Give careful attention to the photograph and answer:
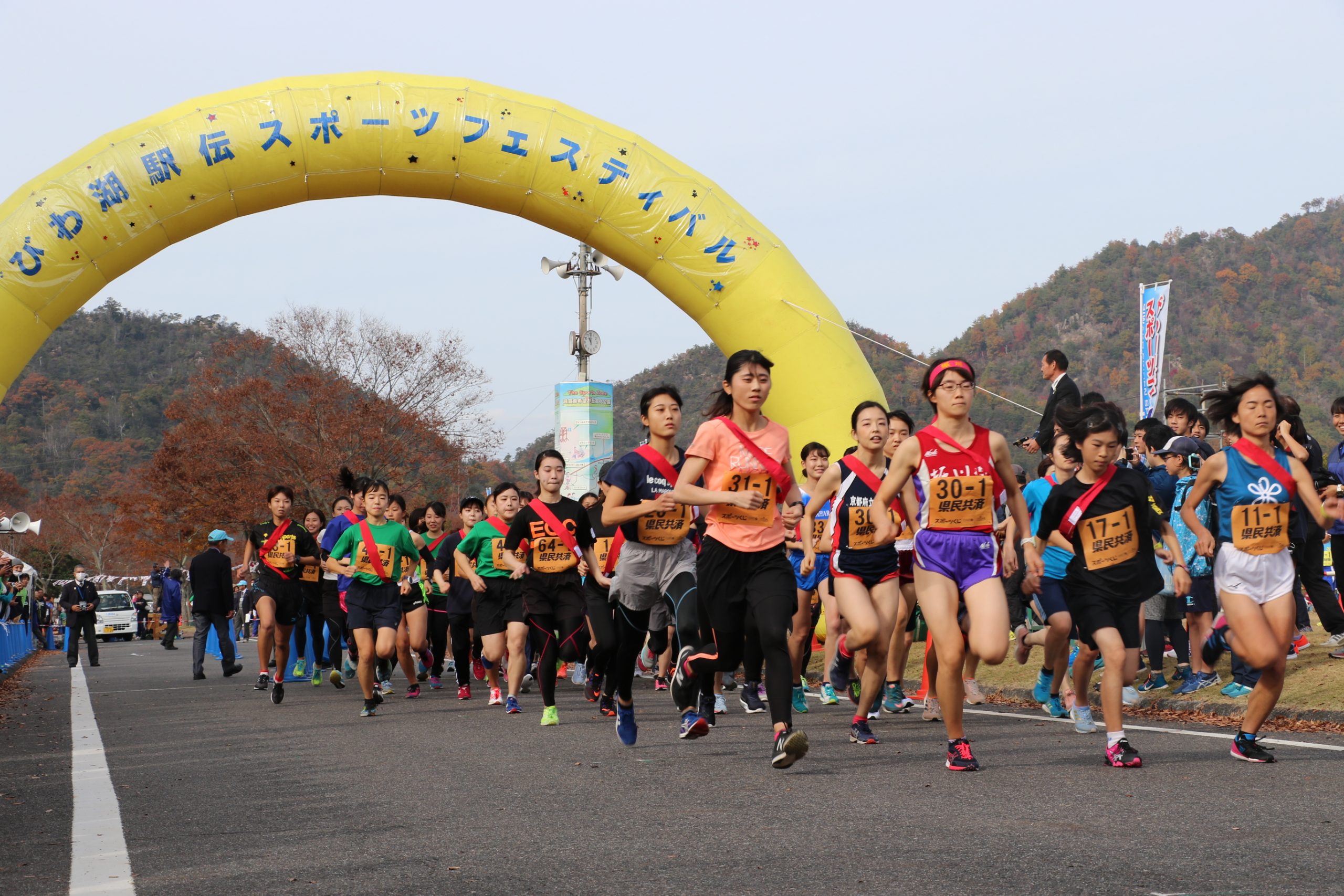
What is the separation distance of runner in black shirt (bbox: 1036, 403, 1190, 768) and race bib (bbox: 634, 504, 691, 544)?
210 cm

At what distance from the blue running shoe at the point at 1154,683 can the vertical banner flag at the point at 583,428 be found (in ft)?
66.2

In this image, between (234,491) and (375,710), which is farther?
(234,491)

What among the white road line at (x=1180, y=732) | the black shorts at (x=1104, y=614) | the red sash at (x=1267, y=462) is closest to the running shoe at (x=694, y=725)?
the black shorts at (x=1104, y=614)

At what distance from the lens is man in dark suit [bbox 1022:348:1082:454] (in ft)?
38.2

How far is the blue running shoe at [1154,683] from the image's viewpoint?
10594 millimetres

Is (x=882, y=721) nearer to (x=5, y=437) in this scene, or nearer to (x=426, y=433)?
(x=426, y=433)

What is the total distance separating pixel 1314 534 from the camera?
988 cm

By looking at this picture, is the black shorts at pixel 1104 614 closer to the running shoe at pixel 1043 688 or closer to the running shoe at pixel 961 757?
the running shoe at pixel 961 757

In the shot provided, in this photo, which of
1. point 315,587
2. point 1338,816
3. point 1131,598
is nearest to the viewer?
point 1338,816

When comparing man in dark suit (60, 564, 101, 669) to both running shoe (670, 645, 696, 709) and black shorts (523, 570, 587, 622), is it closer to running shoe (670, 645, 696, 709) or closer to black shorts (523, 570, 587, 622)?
black shorts (523, 570, 587, 622)

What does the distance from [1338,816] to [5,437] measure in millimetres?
88611

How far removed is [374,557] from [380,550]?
0.11 m

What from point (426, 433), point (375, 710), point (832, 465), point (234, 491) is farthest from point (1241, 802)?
point (234, 491)

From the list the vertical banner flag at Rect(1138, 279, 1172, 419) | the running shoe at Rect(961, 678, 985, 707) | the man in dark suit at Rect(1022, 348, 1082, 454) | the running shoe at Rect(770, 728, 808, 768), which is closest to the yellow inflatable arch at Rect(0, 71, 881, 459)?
the man in dark suit at Rect(1022, 348, 1082, 454)
